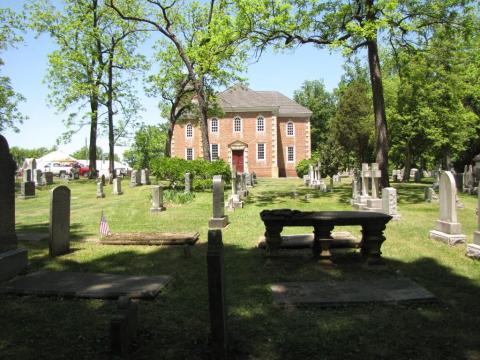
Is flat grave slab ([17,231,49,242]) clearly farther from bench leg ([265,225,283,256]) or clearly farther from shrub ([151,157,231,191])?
shrub ([151,157,231,191])

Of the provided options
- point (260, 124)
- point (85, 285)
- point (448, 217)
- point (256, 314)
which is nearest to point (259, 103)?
point (260, 124)

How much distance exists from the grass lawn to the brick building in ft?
128

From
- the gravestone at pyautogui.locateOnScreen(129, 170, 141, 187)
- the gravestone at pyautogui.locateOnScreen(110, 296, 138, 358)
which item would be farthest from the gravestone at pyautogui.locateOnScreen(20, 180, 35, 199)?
the gravestone at pyautogui.locateOnScreen(110, 296, 138, 358)

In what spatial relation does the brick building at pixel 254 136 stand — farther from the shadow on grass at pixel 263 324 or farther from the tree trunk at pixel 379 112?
the shadow on grass at pixel 263 324

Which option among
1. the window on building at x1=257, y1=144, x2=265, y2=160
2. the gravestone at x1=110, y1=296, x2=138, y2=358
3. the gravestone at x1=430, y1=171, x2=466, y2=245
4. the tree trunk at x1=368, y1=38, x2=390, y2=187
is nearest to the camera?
the gravestone at x1=110, y1=296, x2=138, y2=358

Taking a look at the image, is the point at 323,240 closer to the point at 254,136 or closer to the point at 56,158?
the point at 254,136

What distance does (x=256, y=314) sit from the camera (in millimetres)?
5395

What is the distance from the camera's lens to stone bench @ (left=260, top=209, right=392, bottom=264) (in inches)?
294

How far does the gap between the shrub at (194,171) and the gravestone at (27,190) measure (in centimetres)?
688

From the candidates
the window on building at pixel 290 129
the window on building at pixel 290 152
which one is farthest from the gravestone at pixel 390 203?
the window on building at pixel 290 129

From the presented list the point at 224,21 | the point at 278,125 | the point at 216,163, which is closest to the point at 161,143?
the point at 278,125

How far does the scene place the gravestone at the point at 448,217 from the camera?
9633 mm

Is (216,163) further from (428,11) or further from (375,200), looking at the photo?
(428,11)

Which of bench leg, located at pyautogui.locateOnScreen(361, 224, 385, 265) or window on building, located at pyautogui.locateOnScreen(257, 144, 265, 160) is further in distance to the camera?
window on building, located at pyautogui.locateOnScreen(257, 144, 265, 160)
